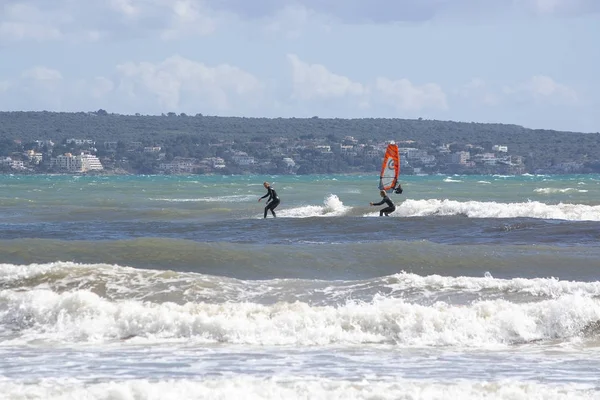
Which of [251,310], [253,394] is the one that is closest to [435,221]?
[251,310]

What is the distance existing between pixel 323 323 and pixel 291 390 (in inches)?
129

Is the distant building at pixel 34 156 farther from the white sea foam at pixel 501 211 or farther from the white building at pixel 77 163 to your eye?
the white sea foam at pixel 501 211

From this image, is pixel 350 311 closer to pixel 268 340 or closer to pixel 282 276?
pixel 268 340

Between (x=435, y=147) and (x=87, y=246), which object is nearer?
(x=87, y=246)

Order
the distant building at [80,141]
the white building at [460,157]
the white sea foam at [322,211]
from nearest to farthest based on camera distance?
the white sea foam at [322,211]
the white building at [460,157]
the distant building at [80,141]

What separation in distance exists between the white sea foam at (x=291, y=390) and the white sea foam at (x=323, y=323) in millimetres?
2445

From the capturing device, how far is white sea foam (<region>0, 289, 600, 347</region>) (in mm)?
12609

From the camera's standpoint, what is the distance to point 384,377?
10344 millimetres

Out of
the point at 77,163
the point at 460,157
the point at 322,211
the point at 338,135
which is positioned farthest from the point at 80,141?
the point at 322,211

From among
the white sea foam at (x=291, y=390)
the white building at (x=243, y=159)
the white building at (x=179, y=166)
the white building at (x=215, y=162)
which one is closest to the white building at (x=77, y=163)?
the white building at (x=179, y=166)

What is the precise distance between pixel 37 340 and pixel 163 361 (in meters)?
2.32

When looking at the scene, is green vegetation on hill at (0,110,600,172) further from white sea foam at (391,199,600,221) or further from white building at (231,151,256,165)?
white sea foam at (391,199,600,221)

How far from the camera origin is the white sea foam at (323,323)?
41.4ft

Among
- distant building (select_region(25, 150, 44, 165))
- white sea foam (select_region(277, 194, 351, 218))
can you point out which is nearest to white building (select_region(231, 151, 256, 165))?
distant building (select_region(25, 150, 44, 165))
